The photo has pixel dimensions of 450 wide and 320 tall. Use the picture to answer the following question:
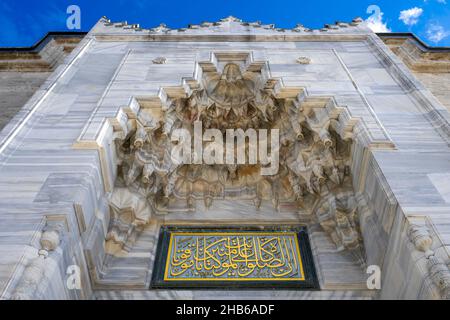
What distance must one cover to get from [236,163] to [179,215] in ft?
3.98

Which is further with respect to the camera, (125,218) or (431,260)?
(125,218)

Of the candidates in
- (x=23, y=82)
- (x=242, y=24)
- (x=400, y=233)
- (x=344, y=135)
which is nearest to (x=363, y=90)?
(x=344, y=135)

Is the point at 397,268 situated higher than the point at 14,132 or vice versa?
the point at 14,132

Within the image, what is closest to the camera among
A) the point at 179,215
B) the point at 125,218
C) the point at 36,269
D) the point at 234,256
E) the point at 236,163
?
the point at 36,269

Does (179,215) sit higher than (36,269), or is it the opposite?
(179,215)

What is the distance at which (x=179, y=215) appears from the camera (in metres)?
6.66

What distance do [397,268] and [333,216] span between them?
1562 millimetres

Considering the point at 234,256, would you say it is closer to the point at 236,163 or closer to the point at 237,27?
the point at 236,163

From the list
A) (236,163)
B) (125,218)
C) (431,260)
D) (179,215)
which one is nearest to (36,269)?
(125,218)

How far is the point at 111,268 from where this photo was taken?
563 cm

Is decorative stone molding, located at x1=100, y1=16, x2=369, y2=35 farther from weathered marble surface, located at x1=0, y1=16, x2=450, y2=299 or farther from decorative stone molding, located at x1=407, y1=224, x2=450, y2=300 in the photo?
decorative stone molding, located at x1=407, y1=224, x2=450, y2=300

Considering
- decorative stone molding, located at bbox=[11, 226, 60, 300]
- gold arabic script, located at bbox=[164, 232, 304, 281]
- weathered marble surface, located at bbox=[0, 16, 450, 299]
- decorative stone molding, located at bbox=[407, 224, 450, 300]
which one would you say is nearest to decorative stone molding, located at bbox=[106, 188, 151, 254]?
weathered marble surface, located at bbox=[0, 16, 450, 299]

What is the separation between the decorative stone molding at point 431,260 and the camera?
3729 mm
